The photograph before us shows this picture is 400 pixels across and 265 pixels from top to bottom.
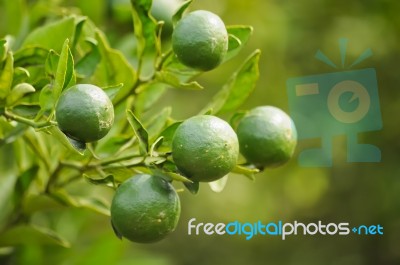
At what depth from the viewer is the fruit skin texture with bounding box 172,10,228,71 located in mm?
1286

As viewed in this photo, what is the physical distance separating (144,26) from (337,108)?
43.3 inches

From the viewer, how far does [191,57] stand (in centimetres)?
130

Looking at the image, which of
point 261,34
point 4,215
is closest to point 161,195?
point 4,215

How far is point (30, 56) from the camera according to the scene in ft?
4.76

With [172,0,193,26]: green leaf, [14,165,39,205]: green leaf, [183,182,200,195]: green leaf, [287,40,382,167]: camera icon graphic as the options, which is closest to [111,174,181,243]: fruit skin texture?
[183,182,200,195]: green leaf

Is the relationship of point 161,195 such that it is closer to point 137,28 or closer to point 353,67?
point 137,28

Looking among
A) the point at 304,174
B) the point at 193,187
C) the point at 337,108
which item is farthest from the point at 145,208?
the point at 304,174

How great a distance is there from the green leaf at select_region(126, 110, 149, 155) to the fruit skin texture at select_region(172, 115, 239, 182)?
2.7 inches

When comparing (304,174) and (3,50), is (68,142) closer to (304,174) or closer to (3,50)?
(3,50)

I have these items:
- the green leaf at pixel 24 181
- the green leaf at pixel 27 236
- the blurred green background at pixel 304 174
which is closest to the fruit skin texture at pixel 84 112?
the green leaf at pixel 24 181

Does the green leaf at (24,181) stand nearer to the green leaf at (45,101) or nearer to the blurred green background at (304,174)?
the green leaf at (45,101)

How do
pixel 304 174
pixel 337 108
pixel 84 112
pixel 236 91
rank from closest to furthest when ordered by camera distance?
pixel 84 112
pixel 236 91
pixel 337 108
pixel 304 174

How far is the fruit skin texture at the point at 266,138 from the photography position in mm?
1450

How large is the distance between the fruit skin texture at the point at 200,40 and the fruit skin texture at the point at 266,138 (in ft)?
0.63
